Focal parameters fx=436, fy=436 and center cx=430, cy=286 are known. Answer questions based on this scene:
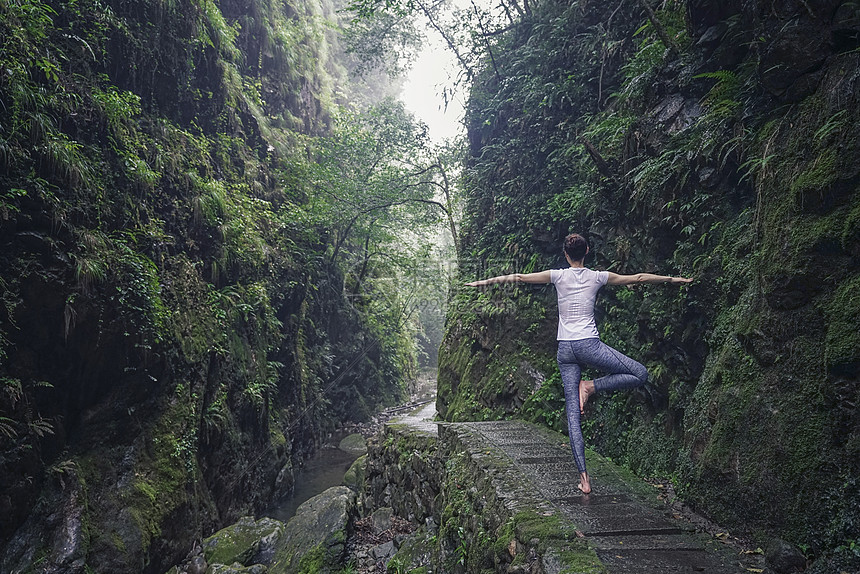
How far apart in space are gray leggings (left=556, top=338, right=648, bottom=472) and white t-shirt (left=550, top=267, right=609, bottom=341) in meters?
0.08

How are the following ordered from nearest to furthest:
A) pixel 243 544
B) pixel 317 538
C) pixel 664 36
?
pixel 664 36
pixel 317 538
pixel 243 544

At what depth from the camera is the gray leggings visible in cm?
356

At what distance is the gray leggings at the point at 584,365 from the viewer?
3.56m

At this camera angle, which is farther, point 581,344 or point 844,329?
point 581,344

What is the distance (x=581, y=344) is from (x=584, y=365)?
0.21 metres

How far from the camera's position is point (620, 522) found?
3.04m

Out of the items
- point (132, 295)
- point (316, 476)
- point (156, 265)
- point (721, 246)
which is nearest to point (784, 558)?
point (721, 246)

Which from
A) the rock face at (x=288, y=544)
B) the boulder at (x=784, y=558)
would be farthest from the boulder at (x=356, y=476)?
the boulder at (x=784, y=558)

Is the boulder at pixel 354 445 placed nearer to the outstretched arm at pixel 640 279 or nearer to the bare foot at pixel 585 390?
the bare foot at pixel 585 390

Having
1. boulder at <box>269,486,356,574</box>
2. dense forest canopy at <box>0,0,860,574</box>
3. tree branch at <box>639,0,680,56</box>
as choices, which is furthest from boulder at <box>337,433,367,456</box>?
tree branch at <box>639,0,680,56</box>

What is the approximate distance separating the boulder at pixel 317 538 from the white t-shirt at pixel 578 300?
5.32 meters

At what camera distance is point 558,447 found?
4.93 metres

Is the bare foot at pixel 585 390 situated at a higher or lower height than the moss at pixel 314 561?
higher

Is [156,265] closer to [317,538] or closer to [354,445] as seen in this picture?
[317,538]
